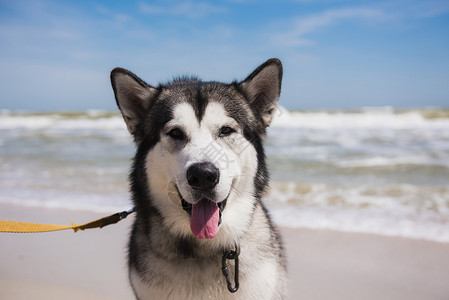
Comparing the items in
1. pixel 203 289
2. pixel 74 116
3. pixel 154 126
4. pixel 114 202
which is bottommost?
pixel 74 116

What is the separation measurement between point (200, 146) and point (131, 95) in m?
0.87

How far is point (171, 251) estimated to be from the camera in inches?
101

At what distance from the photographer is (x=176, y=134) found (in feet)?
8.66

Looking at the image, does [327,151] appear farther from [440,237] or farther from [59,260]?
[59,260]

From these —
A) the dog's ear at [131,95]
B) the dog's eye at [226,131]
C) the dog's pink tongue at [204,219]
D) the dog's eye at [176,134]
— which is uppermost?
the dog's ear at [131,95]

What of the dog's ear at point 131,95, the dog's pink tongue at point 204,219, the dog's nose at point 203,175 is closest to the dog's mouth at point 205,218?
the dog's pink tongue at point 204,219

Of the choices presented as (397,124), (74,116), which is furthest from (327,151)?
(74,116)

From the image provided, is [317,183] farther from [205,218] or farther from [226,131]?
[205,218]

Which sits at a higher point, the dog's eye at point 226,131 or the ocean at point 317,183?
the dog's eye at point 226,131

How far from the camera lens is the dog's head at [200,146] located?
2.39 m

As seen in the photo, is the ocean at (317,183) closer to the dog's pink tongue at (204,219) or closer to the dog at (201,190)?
the dog at (201,190)

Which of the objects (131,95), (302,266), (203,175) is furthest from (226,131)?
(302,266)

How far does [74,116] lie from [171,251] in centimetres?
3244

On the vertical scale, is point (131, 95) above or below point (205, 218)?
above
